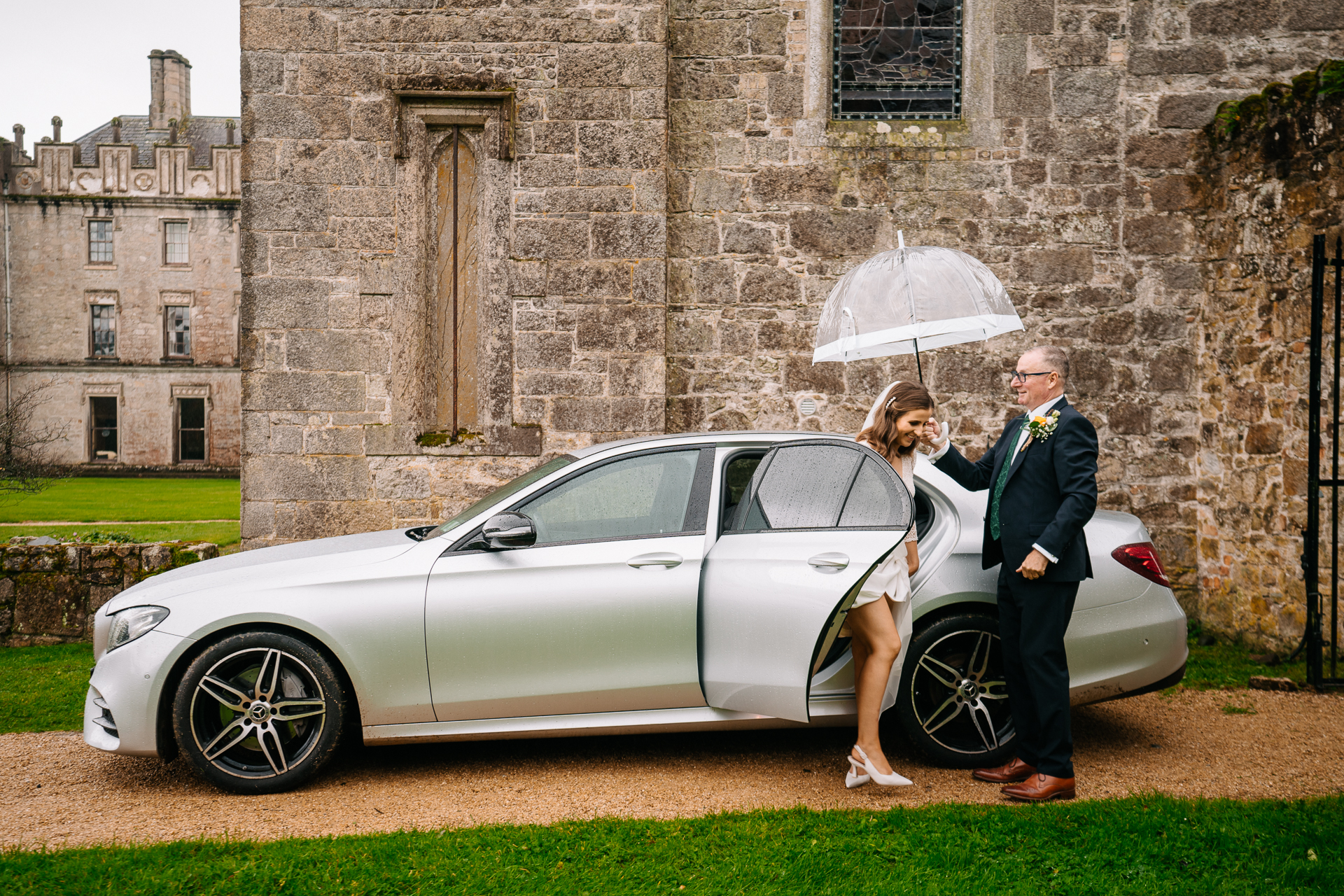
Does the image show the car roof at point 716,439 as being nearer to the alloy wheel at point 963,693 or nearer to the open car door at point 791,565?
the open car door at point 791,565

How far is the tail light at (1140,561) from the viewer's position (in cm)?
472

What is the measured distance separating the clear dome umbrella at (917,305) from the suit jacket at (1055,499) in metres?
0.64

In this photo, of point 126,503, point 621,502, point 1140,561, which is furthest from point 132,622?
point 126,503

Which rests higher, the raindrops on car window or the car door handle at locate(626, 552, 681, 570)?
the raindrops on car window

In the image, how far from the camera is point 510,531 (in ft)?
14.4

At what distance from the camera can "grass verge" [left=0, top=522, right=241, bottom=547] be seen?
14.9 metres

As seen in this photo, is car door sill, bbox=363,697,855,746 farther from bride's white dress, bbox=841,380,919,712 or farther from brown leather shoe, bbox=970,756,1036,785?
brown leather shoe, bbox=970,756,1036,785

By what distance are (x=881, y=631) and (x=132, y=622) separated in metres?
3.39

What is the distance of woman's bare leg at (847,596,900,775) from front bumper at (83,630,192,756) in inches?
119

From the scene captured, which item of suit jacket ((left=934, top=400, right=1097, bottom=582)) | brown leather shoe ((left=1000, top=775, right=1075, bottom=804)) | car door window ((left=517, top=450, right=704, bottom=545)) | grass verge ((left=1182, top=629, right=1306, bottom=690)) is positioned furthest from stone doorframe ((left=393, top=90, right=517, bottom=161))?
grass verge ((left=1182, top=629, right=1306, bottom=690))

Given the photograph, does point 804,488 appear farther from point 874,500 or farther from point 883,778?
point 883,778

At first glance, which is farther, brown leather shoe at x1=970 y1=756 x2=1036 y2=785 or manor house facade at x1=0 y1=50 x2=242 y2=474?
manor house facade at x1=0 y1=50 x2=242 y2=474

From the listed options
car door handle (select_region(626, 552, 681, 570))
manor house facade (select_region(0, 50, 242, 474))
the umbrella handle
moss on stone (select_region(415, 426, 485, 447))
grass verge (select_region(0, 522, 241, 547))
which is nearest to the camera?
car door handle (select_region(626, 552, 681, 570))

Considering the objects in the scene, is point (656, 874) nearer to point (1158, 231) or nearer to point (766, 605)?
point (766, 605)
